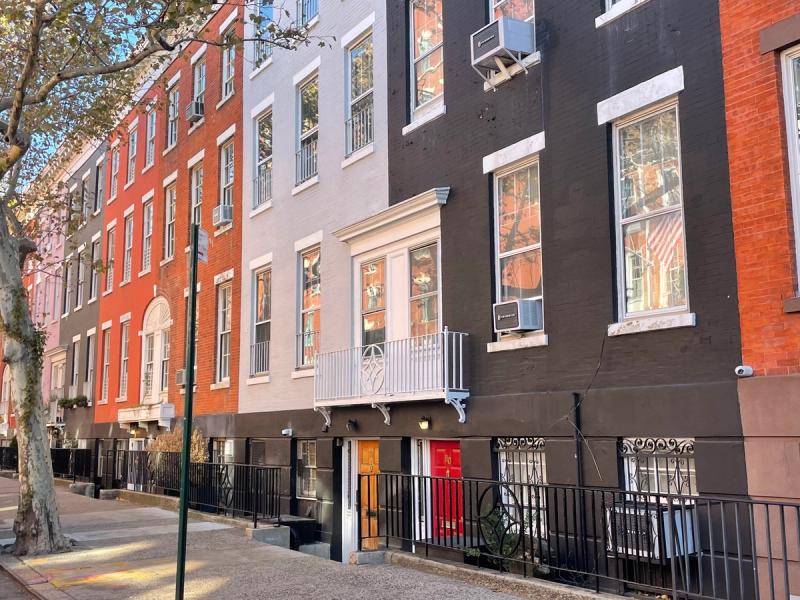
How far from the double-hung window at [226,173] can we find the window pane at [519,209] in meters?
9.99

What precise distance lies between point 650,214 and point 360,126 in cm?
701

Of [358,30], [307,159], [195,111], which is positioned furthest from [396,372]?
[195,111]

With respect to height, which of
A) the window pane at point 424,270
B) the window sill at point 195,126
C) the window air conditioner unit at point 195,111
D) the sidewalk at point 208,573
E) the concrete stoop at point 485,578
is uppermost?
the window air conditioner unit at point 195,111

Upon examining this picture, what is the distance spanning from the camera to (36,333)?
12.8 metres

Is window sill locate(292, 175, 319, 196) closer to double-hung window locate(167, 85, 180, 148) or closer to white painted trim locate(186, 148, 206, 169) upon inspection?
white painted trim locate(186, 148, 206, 169)

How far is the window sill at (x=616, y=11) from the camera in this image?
9.74 m

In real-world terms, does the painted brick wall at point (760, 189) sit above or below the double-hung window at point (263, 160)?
below

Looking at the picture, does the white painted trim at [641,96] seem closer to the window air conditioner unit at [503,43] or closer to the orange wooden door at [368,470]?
the window air conditioner unit at [503,43]

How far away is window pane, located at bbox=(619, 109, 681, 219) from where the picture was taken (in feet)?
30.4

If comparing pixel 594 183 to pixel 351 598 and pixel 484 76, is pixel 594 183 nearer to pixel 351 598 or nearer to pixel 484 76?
pixel 484 76

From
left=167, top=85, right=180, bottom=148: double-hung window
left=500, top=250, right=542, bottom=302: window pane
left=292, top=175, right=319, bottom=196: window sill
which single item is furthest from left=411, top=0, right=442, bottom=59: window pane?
left=167, top=85, right=180, bottom=148: double-hung window

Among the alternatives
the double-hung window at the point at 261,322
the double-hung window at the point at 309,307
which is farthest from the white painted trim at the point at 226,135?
the double-hung window at the point at 309,307

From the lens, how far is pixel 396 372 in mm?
12602

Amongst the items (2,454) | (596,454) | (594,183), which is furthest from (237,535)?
(2,454)
